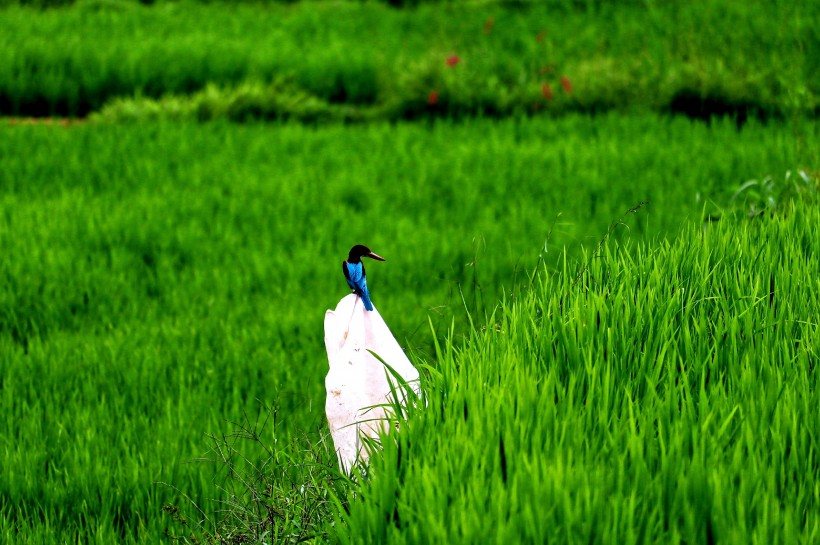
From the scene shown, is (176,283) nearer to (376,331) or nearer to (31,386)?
(31,386)

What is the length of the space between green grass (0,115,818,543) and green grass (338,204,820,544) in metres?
0.12

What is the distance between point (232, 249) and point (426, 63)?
3.30m

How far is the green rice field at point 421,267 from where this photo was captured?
186cm

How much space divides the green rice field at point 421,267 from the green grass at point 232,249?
19mm

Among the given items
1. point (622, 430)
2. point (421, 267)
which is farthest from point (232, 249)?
point (622, 430)

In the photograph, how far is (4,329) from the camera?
4.02 meters

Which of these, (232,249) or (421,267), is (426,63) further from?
(421,267)

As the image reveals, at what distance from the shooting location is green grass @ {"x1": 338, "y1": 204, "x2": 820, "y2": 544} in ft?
5.46

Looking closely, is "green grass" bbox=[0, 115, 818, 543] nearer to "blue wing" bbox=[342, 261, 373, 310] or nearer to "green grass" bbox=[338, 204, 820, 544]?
"green grass" bbox=[338, 204, 820, 544]

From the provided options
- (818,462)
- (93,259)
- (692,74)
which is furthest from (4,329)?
(692,74)

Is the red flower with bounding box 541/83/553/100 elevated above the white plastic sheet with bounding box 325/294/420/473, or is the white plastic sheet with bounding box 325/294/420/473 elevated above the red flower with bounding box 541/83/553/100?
the red flower with bounding box 541/83/553/100

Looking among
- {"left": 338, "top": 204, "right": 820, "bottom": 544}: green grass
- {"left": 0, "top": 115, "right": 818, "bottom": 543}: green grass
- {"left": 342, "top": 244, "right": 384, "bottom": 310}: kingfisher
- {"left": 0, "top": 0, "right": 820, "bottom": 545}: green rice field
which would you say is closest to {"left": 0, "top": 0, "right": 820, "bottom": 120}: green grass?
{"left": 0, "top": 0, "right": 820, "bottom": 545}: green rice field

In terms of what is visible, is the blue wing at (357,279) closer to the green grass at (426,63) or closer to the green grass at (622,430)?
the green grass at (622,430)

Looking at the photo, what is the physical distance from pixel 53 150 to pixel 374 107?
2574 mm
